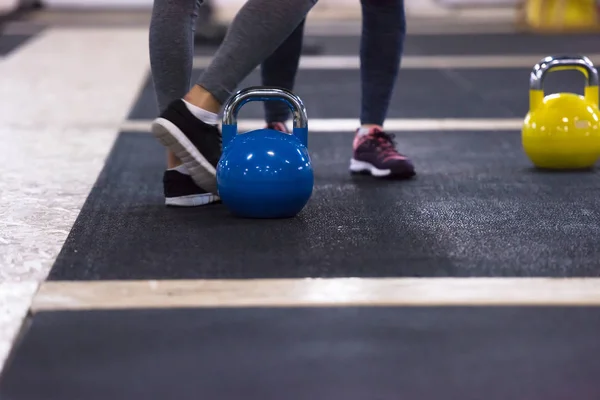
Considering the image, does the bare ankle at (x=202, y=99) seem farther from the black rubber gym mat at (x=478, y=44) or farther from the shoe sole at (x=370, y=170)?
the black rubber gym mat at (x=478, y=44)

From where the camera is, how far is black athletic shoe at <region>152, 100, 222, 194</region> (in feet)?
6.09

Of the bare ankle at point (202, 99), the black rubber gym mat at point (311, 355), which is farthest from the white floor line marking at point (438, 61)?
the black rubber gym mat at point (311, 355)

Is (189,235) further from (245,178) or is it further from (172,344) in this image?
(172,344)

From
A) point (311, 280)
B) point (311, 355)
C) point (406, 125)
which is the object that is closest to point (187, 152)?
point (311, 280)

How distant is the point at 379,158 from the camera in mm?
2309

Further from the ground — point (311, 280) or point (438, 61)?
point (311, 280)

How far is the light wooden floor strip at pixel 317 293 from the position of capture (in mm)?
1423

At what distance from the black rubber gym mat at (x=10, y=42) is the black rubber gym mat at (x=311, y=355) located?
13.2ft

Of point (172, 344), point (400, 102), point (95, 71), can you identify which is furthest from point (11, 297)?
point (95, 71)

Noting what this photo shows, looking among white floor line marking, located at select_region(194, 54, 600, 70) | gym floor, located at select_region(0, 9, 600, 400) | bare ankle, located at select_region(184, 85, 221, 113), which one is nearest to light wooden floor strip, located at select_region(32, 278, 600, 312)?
gym floor, located at select_region(0, 9, 600, 400)

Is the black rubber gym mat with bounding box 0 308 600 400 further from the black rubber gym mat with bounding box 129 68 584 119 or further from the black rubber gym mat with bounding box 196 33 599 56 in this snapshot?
the black rubber gym mat with bounding box 196 33 599 56

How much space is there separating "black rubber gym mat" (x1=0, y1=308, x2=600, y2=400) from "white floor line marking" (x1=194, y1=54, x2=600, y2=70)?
130 inches

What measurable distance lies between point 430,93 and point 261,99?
1946mm

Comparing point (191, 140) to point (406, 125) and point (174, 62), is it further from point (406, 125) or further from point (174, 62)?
point (406, 125)
